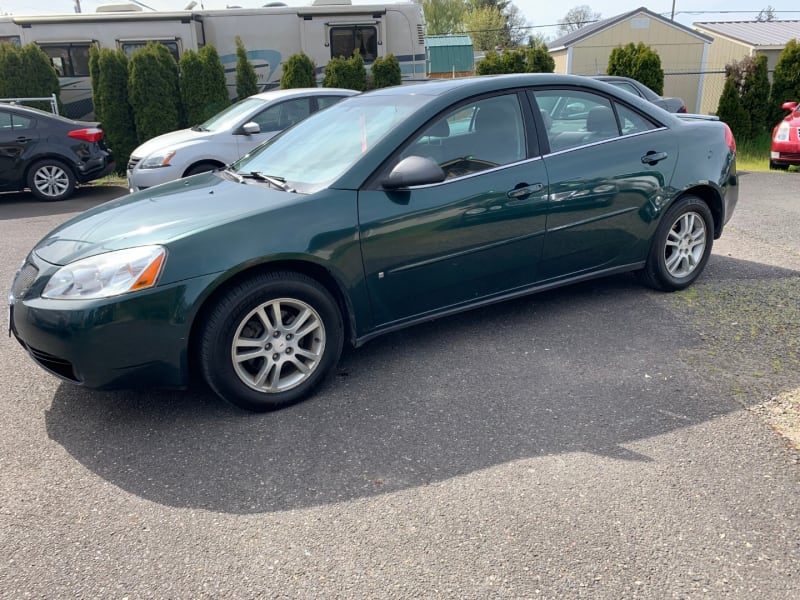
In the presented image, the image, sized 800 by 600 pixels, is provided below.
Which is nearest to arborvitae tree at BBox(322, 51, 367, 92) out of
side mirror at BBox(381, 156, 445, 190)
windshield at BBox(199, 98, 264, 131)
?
windshield at BBox(199, 98, 264, 131)

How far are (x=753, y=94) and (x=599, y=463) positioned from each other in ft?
48.0

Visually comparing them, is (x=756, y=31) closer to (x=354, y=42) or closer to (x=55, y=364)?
(x=354, y=42)

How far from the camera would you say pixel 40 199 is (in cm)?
1065

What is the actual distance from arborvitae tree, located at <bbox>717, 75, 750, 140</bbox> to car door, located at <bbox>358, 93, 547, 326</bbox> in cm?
1259

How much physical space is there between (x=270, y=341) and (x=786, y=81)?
49.9ft

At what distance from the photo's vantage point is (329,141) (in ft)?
13.4

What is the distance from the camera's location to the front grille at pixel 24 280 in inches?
128

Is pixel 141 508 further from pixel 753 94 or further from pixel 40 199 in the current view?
pixel 753 94

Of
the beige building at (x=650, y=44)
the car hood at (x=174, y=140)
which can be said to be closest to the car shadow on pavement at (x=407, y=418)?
the car hood at (x=174, y=140)

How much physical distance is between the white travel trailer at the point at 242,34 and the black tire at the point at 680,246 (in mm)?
11349

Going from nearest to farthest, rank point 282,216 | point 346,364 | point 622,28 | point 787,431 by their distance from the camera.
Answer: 1. point 787,431
2. point 282,216
3. point 346,364
4. point 622,28

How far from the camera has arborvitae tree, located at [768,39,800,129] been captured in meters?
14.3

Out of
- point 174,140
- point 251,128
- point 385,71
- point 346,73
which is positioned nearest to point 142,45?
point 346,73

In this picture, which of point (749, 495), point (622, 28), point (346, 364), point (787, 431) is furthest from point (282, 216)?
point (622, 28)
